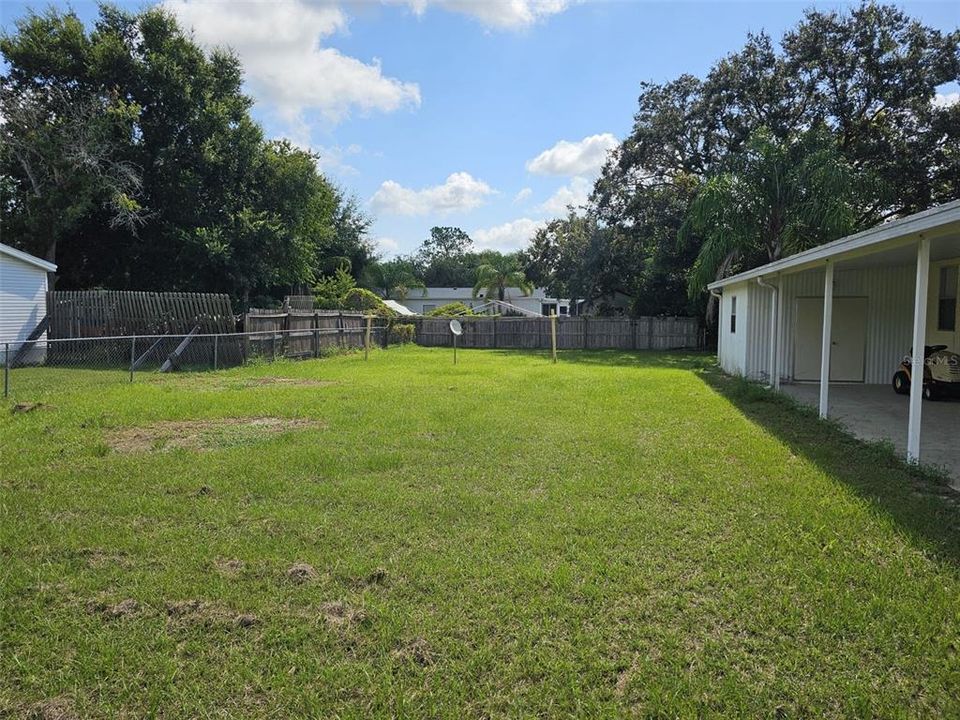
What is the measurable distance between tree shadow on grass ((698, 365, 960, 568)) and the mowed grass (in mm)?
38

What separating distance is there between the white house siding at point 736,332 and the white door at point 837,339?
1033mm

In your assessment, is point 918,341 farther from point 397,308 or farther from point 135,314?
point 397,308

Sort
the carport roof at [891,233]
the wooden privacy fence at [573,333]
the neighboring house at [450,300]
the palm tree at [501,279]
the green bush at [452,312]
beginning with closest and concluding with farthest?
the carport roof at [891,233], the wooden privacy fence at [573,333], the green bush at [452,312], the palm tree at [501,279], the neighboring house at [450,300]

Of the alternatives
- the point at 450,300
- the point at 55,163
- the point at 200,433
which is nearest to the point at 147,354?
the point at 200,433

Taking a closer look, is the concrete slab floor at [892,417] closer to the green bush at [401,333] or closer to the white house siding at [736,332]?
the white house siding at [736,332]

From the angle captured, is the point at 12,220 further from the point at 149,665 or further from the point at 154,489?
the point at 149,665

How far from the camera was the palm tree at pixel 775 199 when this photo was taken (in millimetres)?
17312

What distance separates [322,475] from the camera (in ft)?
18.0

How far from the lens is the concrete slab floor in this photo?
6570 millimetres

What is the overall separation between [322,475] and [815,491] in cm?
419

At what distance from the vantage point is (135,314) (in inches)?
614

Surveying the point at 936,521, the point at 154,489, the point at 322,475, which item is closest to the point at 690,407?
the point at 936,521

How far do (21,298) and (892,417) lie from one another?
60.4 ft

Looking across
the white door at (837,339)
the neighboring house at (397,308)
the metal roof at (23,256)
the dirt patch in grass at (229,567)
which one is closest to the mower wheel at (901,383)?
the white door at (837,339)
